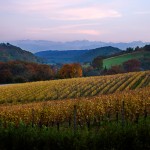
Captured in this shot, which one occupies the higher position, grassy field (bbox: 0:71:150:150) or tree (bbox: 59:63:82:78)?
grassy field (bbox: 0:71:150:150)

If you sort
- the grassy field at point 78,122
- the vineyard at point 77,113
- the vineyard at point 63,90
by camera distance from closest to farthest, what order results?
the grassy field at point 78,122
the vineyard at point 77,113
the vineyard at point 63,90

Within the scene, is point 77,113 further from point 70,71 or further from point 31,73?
point 70,71

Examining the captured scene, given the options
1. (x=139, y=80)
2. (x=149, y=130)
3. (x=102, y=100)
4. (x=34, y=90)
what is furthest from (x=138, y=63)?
(x=149, y=130)

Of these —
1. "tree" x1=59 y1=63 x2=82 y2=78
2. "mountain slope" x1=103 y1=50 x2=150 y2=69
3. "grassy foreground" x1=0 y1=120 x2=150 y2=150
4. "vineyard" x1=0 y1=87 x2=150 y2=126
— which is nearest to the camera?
"grassy foreground" x1=0 y1=120 x2=150 y2=150

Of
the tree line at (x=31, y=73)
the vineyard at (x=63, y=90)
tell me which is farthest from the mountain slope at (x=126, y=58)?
the vineyard at (x=63, y=90)

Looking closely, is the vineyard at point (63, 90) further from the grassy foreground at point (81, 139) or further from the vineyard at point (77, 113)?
the grassy foreground at point (81, 139)

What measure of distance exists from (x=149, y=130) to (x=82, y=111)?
33.4 feet

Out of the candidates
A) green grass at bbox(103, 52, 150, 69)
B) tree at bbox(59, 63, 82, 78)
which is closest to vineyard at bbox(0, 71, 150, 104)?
tree at bbox(59, 63, 82, 78)

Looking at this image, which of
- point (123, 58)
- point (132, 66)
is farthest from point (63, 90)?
point (123, 58)

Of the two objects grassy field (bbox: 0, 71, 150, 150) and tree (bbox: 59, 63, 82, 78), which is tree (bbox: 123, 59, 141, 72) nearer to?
tree (bbox: 59, 63, 82, 78)

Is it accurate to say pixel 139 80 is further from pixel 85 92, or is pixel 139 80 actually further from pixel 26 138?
pixel 26 138

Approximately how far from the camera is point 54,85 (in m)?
58.2

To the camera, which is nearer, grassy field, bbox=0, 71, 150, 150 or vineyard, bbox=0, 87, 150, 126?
grassy field, bbox=0, 71, 150, 150

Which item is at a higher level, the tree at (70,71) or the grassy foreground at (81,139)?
the grassy foreground at (81,139)
